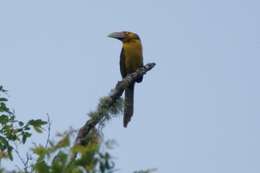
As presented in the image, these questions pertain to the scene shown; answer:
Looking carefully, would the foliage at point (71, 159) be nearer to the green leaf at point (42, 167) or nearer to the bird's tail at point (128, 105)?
the green leaf at point (42, 167)

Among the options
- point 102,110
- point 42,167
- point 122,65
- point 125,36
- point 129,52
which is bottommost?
point 42,167

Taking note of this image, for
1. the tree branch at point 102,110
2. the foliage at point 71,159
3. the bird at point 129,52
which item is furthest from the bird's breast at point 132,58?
the foliage at point 71,159

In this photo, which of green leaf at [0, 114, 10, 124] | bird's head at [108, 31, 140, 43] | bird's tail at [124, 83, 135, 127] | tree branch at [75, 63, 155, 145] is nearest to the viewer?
tree branch at [75, 63, 155, 145]

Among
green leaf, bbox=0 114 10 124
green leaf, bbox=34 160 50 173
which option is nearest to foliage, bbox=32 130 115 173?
green leaf, bbox=34 160 50 173

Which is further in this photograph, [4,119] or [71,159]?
[4,119]

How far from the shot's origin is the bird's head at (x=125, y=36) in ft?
34.9

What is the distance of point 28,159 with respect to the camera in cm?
463

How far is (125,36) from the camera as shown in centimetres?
1068

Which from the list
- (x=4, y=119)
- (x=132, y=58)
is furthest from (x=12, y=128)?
(x=132, y=58)

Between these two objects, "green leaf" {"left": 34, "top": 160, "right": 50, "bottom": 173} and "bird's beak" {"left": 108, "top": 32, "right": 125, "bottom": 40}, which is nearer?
"green leaf" {"left": 34, "top": 160, "right": 50, "bottom": 173}

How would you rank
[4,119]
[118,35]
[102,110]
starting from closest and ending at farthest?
1. [102,110]
2. [4,119]
3. [118,35]

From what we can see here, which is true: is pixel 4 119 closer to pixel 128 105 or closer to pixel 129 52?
pixel 128 105

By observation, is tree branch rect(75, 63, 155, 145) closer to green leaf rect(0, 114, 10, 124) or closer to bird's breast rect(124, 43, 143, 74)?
green leaf rect(0, 114, 10, 124)

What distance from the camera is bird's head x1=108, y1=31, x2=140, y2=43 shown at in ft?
34.9
